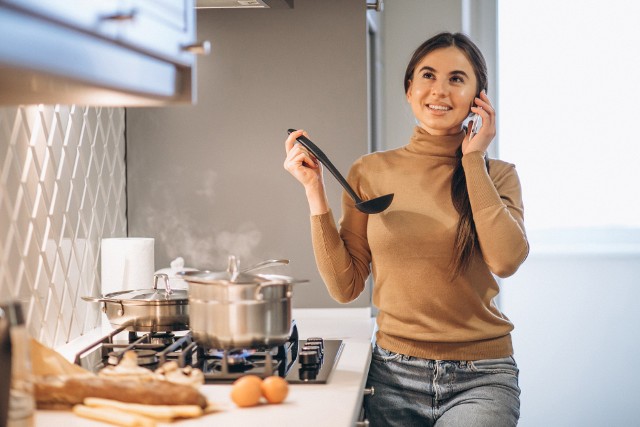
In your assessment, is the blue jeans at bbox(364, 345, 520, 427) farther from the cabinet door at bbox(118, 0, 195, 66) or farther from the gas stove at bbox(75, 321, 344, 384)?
the cabinet door at bbox(118, 0, 195, 66)

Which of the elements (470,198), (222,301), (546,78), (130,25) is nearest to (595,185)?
(546,78)

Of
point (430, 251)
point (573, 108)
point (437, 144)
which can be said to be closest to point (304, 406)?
point (430, 251)

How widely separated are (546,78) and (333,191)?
1.53 m

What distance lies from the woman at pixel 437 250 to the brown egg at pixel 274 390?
1.72ft

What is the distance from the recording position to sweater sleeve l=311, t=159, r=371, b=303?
1.87 metres

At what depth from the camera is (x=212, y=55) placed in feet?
7.70

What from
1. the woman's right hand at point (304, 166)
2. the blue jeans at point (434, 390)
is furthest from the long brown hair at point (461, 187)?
the woman's right hand at point (304, 166)

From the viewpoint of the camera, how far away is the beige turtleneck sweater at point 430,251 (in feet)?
5.89

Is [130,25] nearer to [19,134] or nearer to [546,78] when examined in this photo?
[19,134]

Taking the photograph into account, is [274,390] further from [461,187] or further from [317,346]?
[461,187]

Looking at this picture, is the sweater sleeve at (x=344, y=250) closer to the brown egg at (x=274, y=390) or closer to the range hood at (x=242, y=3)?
the range hood at (x=242, y=3)

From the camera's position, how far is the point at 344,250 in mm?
1918

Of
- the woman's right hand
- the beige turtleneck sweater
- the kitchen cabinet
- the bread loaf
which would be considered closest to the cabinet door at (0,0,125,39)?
the kitchen cabinet

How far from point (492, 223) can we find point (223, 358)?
2.21ft
